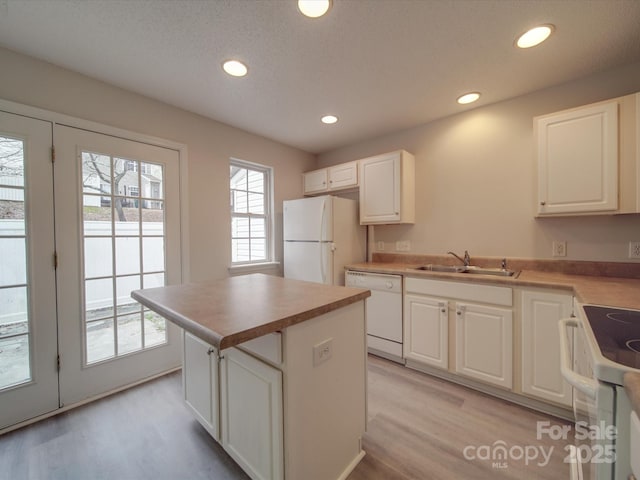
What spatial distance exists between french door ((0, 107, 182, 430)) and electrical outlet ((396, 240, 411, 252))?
2.34 meters

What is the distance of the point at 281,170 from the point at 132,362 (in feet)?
8.31

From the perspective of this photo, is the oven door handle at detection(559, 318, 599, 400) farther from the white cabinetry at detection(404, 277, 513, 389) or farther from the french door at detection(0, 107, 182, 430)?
the french door at detection(0, 107, 182, 430)

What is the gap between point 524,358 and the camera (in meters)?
1.82

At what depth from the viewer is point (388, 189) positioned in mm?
2809

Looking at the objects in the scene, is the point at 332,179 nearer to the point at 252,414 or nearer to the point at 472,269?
the point at 472,269

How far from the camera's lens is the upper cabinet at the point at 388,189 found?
2736 millimetres

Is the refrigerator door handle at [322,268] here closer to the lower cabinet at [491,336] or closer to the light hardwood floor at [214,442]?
the lower cabinet at [491,336]

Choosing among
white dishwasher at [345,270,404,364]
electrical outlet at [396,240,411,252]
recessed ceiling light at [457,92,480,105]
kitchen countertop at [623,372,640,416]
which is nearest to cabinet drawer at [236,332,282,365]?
kitchen countertop at [623,372,640,416]

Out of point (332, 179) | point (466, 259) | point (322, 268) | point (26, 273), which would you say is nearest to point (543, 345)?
point (466, 259)

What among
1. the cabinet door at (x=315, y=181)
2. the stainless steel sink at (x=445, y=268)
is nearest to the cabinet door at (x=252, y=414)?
the stainless steel sink at (x=445, y=268)

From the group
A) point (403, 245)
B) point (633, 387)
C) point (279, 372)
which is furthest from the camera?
point (403, 245)

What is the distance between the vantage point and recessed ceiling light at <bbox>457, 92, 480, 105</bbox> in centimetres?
224

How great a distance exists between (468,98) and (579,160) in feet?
3.21

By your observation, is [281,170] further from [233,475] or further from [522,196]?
[233,475]
